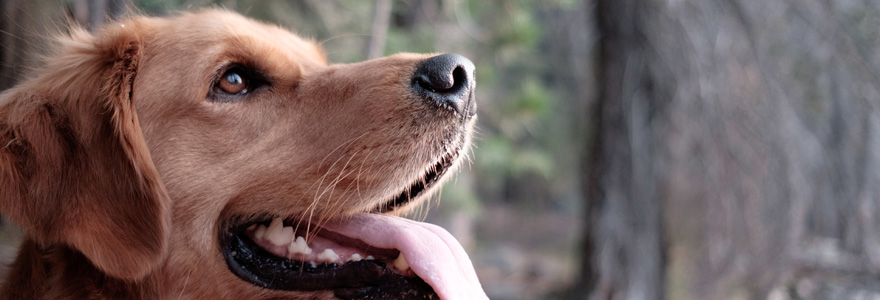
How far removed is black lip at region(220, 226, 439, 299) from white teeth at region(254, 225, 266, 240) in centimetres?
7

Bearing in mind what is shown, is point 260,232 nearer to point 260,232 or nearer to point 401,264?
point 260,232

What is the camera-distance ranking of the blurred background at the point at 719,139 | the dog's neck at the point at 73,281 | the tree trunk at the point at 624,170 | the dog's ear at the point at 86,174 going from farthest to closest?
1. the tree trunk at the point at 624,170
2. the blurred background at the point at 719,139
3. the dog's neck at the point at 73,281
4. the dog's ear at the point at 86,174

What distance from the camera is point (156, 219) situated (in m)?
2.32

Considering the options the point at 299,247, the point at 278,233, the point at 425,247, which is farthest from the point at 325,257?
the point at 425,247

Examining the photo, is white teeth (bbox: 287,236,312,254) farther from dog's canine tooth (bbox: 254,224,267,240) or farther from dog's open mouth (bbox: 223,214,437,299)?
dog's canine tooth (bbox: 254,224,267,240)

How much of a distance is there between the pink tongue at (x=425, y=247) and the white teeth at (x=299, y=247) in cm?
11

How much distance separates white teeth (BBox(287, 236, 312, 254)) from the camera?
2570 mm

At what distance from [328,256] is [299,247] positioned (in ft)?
0.40

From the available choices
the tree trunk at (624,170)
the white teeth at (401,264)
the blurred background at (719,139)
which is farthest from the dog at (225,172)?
the tree trunk at (624,170)

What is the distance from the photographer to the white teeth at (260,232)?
2625 millimetres

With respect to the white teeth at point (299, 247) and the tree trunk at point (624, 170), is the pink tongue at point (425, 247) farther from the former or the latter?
the tree trunk at point (624, 170)

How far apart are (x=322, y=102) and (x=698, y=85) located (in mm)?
4483

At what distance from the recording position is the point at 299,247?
2.57 metres

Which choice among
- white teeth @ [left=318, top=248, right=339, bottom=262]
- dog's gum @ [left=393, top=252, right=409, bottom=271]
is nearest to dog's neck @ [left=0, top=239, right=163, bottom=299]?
white teeth @ [left=318, top=248, right=339, bottom=262]
